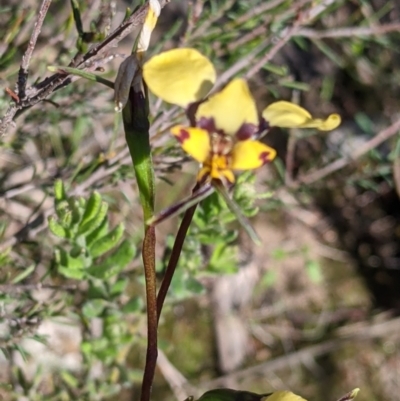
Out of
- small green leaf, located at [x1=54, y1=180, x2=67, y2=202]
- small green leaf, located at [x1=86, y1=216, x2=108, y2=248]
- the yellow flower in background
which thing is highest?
the yellow flower in background

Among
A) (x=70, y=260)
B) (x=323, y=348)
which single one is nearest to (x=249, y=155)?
(x=70, y=260)

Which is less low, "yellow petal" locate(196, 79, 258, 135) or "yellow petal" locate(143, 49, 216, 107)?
"yellow petal" locate(143, 49, 216, 107)

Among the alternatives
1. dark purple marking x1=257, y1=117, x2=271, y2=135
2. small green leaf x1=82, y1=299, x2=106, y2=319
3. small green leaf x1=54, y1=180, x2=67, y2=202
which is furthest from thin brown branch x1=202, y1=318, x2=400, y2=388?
dark purple marking x1=257, y1=117, x2=271, y2=135

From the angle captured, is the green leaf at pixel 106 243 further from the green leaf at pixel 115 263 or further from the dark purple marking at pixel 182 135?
the dark purple marking at pixel 182 135

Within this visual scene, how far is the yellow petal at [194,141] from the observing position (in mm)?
543

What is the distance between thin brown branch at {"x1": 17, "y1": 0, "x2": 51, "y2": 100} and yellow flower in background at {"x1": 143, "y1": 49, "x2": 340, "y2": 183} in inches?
5.6

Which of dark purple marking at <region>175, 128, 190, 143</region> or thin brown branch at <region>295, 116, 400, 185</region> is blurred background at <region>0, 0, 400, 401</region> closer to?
thin brown branch at <region>295, 116, 400, 185</region>

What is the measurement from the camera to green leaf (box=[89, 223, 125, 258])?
807 millimetres

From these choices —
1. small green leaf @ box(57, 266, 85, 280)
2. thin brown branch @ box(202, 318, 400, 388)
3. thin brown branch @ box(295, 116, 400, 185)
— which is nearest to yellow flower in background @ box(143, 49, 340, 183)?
small green leaf @ box(57, 266, 85, 280)

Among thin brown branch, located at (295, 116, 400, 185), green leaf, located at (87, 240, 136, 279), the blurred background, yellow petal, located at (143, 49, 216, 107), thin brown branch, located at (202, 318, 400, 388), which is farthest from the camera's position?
thin brown branch, located at (202, 318, 400, 388)

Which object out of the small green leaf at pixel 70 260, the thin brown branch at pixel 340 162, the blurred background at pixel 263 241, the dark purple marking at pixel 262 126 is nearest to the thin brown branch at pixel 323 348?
the blurred background at pixel 263 241

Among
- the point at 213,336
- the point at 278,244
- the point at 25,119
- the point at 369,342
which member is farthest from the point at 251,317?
the point at 25,119

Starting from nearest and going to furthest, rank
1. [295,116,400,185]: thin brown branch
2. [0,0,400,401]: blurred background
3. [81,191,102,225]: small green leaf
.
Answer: [81,191,102,225]: small green leaf, [0,0,400,401]: blurred background, [295,116,400,185]: thin brown branch

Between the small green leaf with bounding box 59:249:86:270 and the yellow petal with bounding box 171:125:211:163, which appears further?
the small green leaf with bounding box 59:249:86:270
